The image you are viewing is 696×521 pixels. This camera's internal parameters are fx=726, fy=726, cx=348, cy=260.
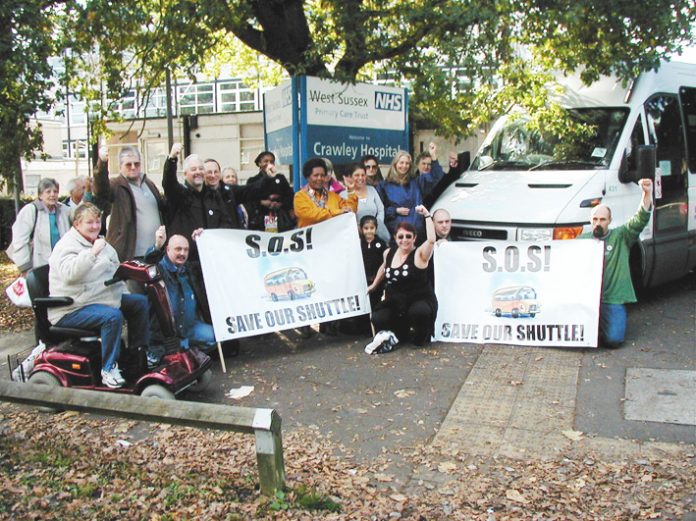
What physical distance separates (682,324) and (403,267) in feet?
10.8

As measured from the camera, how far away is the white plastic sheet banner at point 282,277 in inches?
276

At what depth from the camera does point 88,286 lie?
570 cm

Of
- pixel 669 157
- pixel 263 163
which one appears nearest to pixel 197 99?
pixel 263 163

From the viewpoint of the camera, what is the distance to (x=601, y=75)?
8.95 m

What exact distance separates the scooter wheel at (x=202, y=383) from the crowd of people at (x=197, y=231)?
434 millimetres

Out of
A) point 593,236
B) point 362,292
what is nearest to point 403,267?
point 362,292

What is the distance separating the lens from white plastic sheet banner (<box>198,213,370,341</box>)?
23.0 feet

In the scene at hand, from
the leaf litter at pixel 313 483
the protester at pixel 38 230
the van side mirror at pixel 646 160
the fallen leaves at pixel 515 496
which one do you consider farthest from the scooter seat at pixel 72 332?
the van side mirror at pixel 646 160

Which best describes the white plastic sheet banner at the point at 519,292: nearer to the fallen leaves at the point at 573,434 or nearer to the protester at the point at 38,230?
→ the fallen leaves at the point at 573,434

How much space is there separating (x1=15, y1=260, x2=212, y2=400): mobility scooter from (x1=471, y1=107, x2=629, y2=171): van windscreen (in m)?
4.58

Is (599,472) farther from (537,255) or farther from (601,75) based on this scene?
(601,75)

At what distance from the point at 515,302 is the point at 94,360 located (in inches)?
159

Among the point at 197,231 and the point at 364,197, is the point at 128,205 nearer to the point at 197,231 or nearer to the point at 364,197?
the point at 197,231

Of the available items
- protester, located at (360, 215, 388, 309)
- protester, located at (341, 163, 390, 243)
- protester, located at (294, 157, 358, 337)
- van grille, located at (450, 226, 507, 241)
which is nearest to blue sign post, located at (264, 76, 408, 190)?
protester, located at (341, 163, 390, 243)
